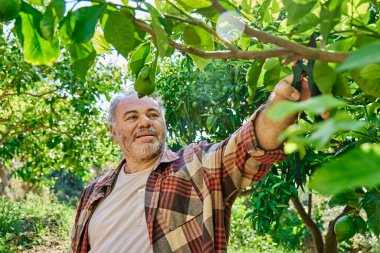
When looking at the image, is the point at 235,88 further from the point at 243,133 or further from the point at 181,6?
the point at 181,6

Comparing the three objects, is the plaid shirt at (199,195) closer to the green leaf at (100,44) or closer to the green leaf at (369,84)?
the green leaf at (100,44)

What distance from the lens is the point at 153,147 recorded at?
269cm

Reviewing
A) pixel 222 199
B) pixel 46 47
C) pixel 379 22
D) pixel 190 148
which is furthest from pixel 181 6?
pixel 190 148

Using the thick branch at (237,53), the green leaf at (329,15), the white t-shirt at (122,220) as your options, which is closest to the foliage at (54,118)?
the white t-shirt at (122,220)

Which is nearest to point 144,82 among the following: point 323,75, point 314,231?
point 323,75

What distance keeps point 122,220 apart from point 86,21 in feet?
5.75

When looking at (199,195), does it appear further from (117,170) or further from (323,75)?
(323,75)

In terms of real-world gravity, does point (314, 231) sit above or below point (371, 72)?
below

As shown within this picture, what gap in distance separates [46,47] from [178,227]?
140cm

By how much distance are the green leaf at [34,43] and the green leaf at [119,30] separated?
10 cm

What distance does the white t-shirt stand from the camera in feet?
7.71

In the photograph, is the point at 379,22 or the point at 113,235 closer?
the point at 379,22

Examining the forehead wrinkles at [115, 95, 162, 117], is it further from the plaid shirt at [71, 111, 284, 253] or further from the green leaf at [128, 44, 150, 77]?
the green leaf at [128, 44, 150, 77]

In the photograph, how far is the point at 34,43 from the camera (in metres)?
0.96
